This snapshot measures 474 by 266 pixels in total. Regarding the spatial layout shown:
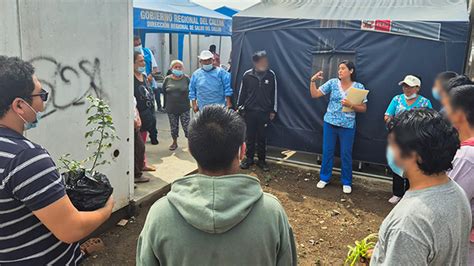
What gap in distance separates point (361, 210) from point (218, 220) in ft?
13.4

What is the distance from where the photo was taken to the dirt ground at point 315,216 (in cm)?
382

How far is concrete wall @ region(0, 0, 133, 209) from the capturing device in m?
2.85

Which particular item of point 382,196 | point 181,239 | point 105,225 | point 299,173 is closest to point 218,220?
point 181,239

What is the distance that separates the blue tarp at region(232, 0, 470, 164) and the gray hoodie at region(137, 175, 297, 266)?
188 inches

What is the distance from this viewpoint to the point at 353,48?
5730 millimetres

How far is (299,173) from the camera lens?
6.25 meters

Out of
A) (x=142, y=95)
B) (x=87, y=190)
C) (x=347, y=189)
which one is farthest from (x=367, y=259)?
(x=142, y=95)

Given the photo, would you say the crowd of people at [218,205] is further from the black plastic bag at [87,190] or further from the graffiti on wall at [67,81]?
the graffiti on wall at [67,81]

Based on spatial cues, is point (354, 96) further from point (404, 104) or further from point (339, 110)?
point (404, 104)

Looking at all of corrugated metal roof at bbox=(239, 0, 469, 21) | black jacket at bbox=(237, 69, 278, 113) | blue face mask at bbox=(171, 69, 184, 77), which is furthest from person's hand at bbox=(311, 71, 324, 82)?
blue face mask at bbox=(171, 69, 184, 77)

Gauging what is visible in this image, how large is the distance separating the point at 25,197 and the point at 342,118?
4405 millimetres

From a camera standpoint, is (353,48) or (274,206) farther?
(353,48)

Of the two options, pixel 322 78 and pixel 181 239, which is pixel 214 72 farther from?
pixel 181 239

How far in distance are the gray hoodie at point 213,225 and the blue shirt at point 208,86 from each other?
4.93 meters
